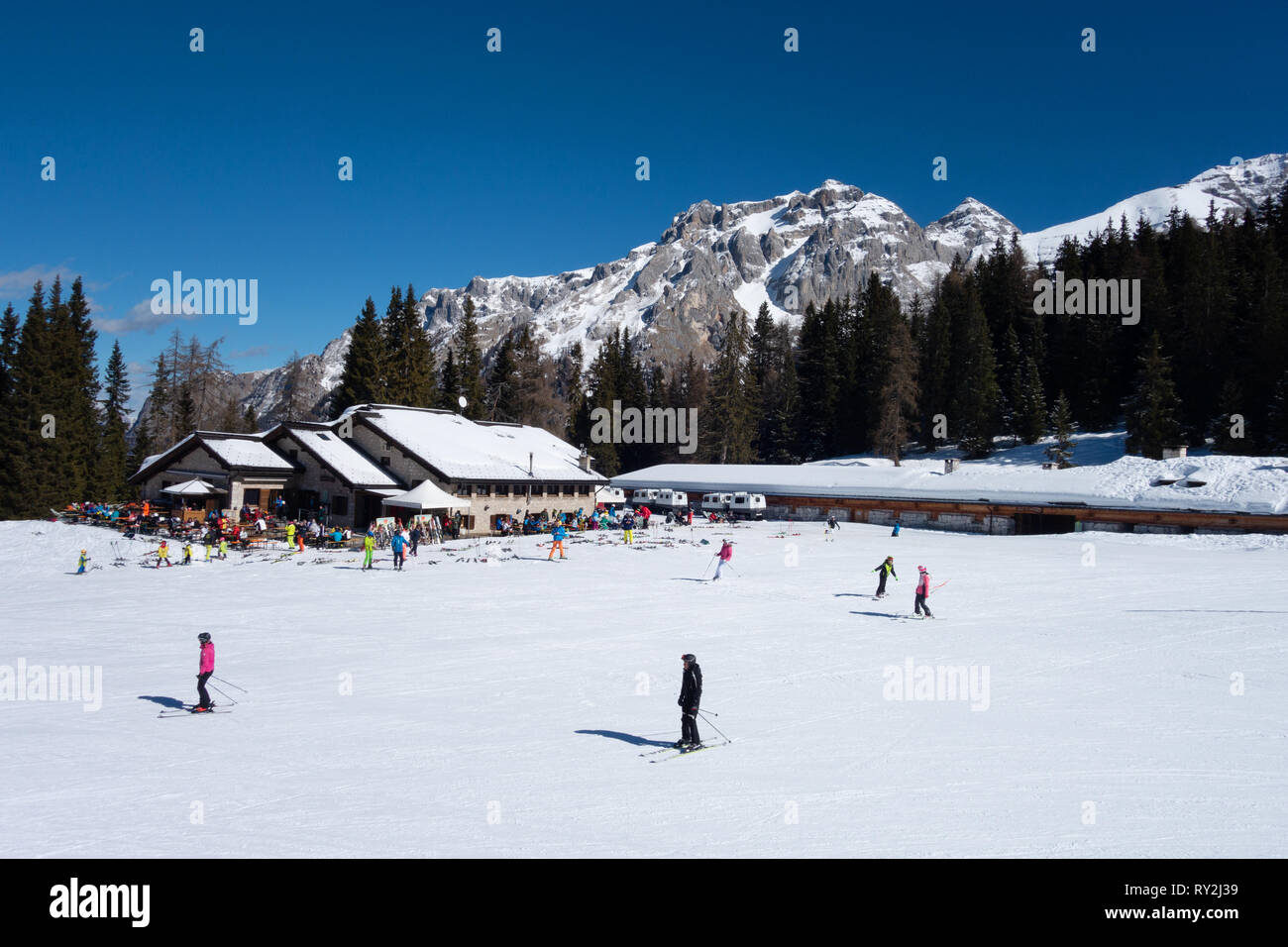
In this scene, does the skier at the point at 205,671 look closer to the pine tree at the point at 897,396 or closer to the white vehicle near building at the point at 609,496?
the white vehicle near building at the point at 609,496

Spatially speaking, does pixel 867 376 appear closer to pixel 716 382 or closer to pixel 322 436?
pixel 716 382

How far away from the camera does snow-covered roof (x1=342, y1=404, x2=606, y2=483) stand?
4019cm

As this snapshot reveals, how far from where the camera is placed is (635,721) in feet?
39.9

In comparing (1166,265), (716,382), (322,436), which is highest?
(1166,265)

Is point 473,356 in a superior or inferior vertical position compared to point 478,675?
superior

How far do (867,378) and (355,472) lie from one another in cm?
5307

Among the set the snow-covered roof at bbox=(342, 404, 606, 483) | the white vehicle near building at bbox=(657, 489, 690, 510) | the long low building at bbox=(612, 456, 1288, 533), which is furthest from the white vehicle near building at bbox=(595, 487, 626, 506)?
the long low building at bbox=(612, 456, 1288, 533)

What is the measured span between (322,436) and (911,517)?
34264 millimetres

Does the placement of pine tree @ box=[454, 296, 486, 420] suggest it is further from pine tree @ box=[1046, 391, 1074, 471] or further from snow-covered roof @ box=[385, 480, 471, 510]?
pine tree @ box=[1046, 391, 1074, 471]

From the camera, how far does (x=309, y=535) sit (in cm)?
3259

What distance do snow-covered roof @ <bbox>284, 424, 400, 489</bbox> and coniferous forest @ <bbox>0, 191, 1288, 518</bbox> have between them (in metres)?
19.1

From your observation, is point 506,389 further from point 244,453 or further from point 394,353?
point 244,453
